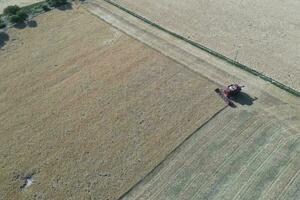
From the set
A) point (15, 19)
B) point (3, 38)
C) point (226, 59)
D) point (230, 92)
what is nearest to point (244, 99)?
point (230, 92)

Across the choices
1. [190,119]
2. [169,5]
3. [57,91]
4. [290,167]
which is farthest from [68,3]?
[290,167]

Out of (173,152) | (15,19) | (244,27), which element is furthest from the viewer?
(15,19)

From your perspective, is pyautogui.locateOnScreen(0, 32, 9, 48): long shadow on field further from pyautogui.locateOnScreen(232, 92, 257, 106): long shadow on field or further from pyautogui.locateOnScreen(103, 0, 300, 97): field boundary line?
pyautogui.locateOnScreen(232, 92, 257, 106): long shadow on field

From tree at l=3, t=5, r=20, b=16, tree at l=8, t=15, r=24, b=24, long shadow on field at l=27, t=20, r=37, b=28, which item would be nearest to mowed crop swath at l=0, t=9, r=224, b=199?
long shadow on field at l=27, t=20, r=37, b=28

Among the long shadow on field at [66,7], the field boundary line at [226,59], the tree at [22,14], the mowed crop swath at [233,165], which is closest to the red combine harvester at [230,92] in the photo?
the mowed crop swath at [233,165]

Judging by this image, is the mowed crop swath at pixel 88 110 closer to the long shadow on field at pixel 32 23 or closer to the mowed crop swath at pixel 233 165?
the long shadow on field at pixel 32 23

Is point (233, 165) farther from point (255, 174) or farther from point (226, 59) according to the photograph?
point (226, 59)
